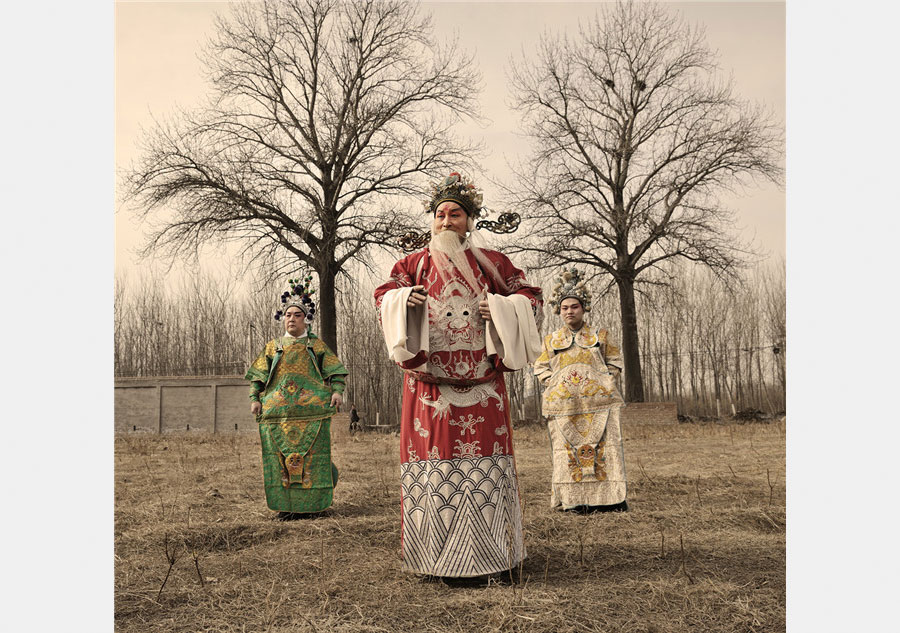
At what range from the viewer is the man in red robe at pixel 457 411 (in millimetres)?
4008

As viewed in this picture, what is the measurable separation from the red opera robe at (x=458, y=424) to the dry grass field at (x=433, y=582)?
8.5 inches

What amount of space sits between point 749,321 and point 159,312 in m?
15.6

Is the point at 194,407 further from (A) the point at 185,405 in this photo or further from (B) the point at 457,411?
(B) the point at 457,411

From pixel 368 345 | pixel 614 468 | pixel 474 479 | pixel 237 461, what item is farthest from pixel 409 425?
pixel 368 345

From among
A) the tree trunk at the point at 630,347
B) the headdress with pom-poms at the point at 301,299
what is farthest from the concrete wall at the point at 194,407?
the headdress with pom-poms at the point at 301,299

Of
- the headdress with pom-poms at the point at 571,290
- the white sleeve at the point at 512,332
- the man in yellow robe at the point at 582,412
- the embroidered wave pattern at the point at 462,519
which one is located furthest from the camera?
the headdress with pom-poms at the point at 571,290

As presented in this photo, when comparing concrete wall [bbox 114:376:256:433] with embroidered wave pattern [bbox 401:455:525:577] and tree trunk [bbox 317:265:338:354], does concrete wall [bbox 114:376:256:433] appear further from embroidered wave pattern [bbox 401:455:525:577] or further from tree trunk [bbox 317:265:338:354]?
embroidered wave pattern [bbox 401:455:525:577]

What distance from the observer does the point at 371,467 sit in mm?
9914

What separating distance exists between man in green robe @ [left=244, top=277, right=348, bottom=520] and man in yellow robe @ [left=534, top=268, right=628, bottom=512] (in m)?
1.90

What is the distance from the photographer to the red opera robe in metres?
4.01

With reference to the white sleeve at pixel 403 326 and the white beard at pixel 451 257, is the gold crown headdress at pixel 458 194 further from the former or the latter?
the white sleeve at pixel 403 326

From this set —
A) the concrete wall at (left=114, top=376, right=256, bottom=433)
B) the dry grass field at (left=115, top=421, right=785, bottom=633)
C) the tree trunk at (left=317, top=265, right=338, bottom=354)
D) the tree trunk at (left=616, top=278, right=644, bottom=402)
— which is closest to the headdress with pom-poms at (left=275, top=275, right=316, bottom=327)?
the dry grass field at (left=115, top=421, right=785, bottom=633)

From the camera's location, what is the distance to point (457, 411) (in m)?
4.10

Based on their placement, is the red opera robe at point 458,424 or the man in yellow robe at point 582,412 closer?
the red opera robe at point 458,424
